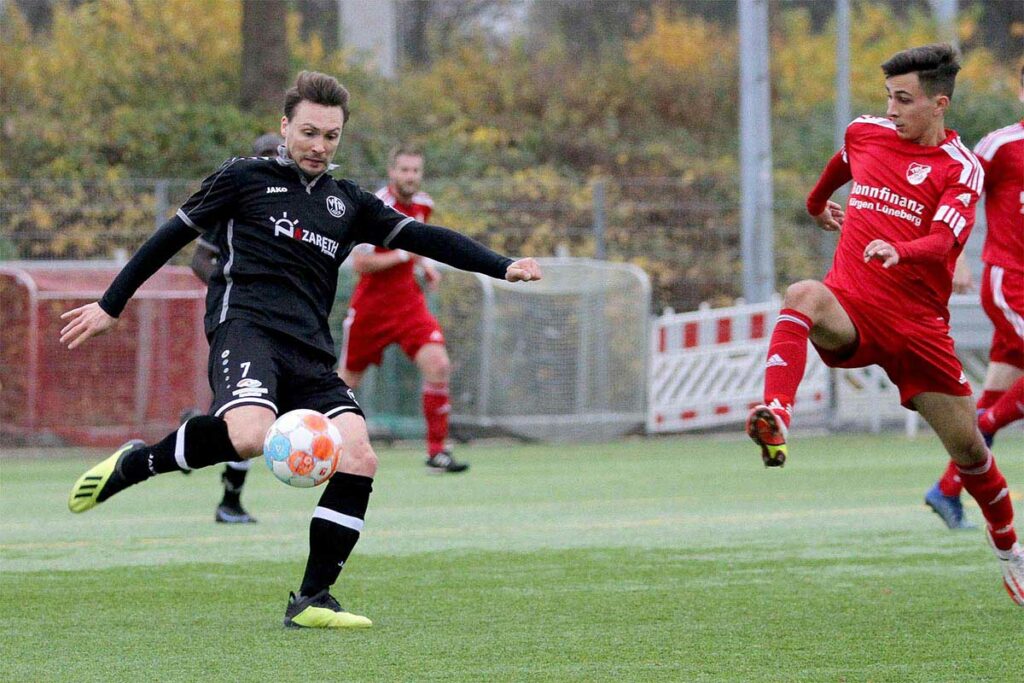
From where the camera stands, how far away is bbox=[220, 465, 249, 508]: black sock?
8828 millimetres

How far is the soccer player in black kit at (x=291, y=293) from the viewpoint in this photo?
567cm

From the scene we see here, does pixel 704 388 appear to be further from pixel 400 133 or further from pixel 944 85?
pixel 944 85

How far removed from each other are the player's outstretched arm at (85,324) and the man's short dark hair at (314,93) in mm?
991

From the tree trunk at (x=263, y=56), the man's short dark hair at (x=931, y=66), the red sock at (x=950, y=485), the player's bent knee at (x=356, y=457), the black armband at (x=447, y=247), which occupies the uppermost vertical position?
the tree trunk at (x=263, y=56)

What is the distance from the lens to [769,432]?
5.43 metres

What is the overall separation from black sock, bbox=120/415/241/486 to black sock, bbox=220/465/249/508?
3062mm

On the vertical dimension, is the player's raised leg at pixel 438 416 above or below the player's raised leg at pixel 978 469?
below

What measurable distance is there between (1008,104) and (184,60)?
12303 mm

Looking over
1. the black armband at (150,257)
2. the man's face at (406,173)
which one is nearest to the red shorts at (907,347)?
the black armband at (150,257)

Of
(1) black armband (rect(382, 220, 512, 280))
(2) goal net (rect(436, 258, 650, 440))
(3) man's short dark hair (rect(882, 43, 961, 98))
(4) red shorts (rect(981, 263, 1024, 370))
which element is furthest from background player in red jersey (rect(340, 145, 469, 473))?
(3) man's short dark hair (rect(882, 43, 961, 98))

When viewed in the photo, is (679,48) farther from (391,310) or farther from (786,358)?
(786,358)

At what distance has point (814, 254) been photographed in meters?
19.2

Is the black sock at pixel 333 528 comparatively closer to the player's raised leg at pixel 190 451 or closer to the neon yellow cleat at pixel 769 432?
the player's raised leg at pixel 190 451

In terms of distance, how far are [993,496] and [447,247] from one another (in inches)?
90.7
